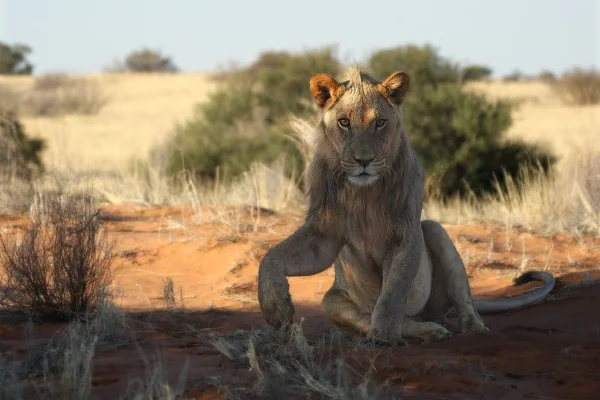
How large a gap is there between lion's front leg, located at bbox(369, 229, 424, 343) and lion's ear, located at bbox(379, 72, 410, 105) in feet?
2.77

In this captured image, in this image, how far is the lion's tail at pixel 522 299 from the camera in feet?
23.4

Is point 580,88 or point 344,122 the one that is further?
point 580,88

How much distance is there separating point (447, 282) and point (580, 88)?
42.9 m

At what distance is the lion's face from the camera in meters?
5.83

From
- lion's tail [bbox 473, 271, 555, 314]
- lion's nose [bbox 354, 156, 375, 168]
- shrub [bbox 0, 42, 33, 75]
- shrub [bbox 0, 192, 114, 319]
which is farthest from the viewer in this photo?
shrub [bbox 0, 42, 33, 75]

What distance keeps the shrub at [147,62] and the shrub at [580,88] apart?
46.9 metres

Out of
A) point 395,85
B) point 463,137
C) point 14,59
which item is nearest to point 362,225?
point 395,85

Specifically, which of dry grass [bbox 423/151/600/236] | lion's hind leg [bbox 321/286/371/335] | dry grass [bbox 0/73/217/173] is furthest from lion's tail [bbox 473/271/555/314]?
dry grass [bbox 0/73/217/173]

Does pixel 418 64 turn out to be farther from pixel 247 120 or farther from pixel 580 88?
pixel 580 88

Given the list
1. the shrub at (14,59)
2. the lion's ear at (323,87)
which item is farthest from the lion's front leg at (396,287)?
the shrub at (14,59)

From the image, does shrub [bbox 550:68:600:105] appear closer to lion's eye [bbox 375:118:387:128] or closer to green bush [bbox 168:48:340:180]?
green bush [bbox 168:48:340:180]

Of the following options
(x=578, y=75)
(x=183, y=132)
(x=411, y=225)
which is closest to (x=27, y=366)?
(x=411, y=225)

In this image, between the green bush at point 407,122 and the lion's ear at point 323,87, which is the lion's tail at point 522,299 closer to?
the lion's ear at point 323,87

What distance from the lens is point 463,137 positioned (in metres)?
20.8
